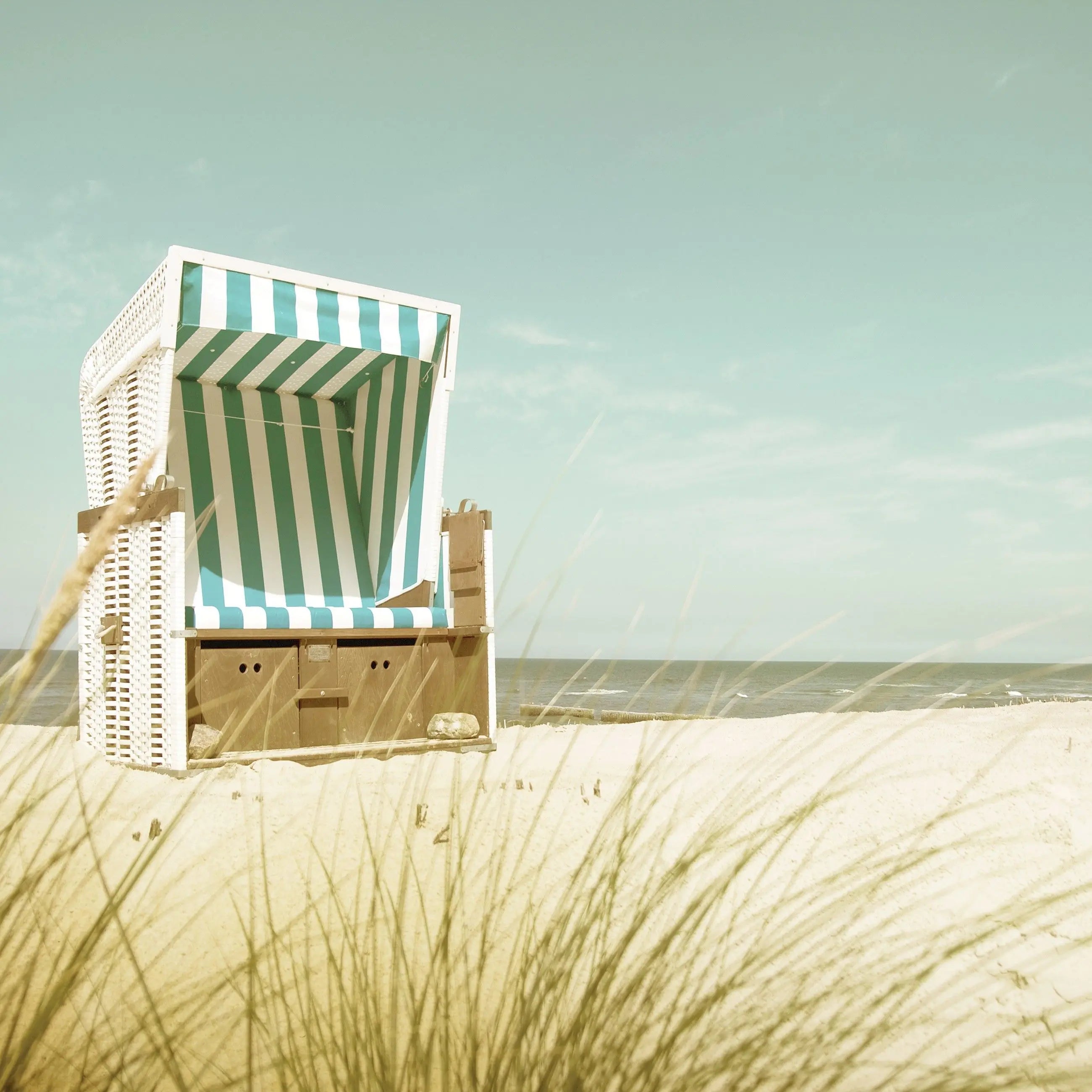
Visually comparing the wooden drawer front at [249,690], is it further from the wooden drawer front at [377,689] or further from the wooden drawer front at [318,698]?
the wooden drawer front at [377,689]

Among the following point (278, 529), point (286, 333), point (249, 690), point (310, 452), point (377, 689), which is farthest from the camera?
point (310, 452)

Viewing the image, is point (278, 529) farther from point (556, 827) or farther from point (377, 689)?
point (556, 827)

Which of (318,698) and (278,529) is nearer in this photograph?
(318,698)

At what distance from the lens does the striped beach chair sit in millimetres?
4398

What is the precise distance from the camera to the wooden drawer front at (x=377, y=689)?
16.2 feet

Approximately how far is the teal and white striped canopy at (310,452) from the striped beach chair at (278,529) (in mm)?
13

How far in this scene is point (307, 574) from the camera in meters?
6.24

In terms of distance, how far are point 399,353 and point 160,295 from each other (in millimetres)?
1236

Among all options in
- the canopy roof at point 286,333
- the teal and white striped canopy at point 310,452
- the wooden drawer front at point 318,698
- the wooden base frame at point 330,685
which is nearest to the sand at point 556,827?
the wooden base frame at point 330,685

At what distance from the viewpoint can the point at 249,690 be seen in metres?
4.52

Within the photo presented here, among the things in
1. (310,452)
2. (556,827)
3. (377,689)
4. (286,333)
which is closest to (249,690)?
(377,689)

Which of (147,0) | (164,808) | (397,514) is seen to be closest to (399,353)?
(397,514)

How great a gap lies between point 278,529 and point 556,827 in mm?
4944

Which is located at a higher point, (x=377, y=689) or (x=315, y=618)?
(x=315, y=618)
